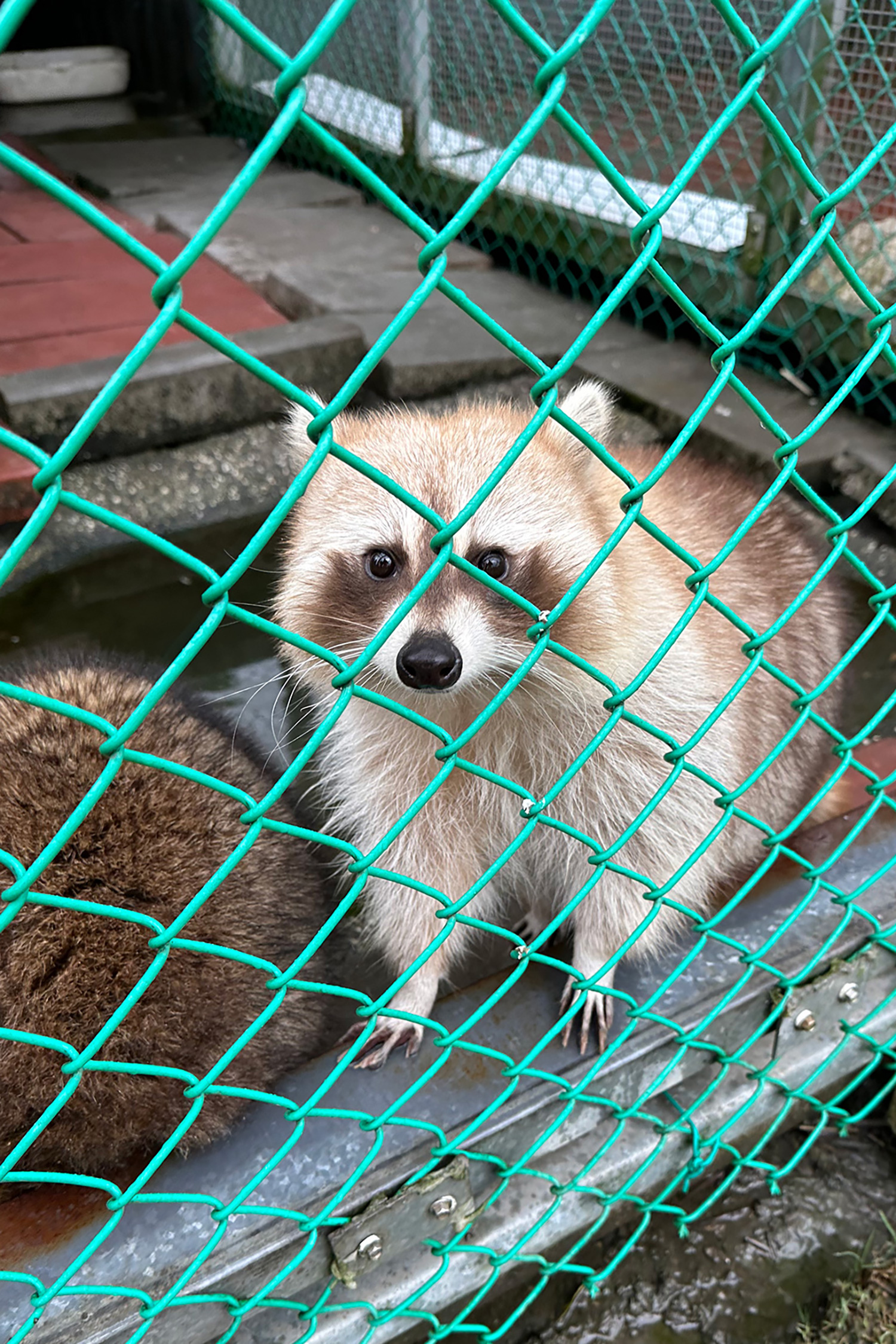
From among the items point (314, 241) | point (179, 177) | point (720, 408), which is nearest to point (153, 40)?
point (179, 177)

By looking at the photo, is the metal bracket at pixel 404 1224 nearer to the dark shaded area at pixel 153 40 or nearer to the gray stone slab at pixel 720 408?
the gray stone slab at pixel 720 408

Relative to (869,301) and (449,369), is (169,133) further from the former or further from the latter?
(869,301)

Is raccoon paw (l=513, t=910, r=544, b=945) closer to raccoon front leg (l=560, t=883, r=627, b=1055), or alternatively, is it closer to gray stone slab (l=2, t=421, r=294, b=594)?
raccoon front leg (l=560, t=883, r=627, b=1055)

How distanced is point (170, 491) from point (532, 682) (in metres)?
2.51

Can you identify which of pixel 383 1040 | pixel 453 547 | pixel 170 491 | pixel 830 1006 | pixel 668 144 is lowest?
pixel 170 491

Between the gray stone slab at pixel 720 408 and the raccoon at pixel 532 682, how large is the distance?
1.65 meters

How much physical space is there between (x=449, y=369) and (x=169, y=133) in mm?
4577

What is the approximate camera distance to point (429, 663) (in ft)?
4.58

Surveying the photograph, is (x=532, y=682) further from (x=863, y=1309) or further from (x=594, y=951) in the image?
(x=863, y=1309)

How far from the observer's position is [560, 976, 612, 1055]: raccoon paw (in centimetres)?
173

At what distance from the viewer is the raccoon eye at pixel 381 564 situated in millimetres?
1661

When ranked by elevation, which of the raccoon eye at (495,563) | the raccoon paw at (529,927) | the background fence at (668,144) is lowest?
the raccoon paw at (529,927)

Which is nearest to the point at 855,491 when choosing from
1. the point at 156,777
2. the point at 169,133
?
the point at 156,777

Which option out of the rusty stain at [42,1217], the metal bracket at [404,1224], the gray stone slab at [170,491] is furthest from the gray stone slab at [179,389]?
the metal bracket at [404,1224]
